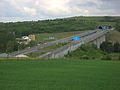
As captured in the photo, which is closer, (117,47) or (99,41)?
(117,47)

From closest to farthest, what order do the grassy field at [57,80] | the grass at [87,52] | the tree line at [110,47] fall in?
1. the grassy field at [57,80]
2. the grass at [87,52]
3. the tree line at [110,47]

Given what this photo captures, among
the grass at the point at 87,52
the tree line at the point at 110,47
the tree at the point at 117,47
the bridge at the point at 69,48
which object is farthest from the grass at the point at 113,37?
the grass at the point at 87,52

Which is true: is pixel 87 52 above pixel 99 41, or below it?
below

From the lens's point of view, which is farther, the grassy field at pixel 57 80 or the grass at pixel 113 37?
the grass at pixel 113 37

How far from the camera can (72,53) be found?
108938 millimetres

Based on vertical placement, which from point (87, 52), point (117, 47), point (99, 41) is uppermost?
point (99, 41)

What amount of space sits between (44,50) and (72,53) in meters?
7.28

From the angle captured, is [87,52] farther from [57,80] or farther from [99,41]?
[57,80]

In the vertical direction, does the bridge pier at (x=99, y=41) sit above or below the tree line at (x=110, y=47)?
above

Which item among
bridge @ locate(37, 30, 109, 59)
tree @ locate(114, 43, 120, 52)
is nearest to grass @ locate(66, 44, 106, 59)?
bridge @ locate(37, 30, 109, 59)

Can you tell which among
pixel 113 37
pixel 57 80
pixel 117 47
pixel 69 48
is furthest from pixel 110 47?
pixel 57 80

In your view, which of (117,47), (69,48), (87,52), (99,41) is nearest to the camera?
(69,48)

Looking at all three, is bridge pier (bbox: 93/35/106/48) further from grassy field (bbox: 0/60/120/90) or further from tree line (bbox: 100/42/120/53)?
grassy field (bbox: 0/60/120/90)

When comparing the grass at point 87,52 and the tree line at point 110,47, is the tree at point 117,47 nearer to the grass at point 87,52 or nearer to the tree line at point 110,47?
the tree line at point 110,47
